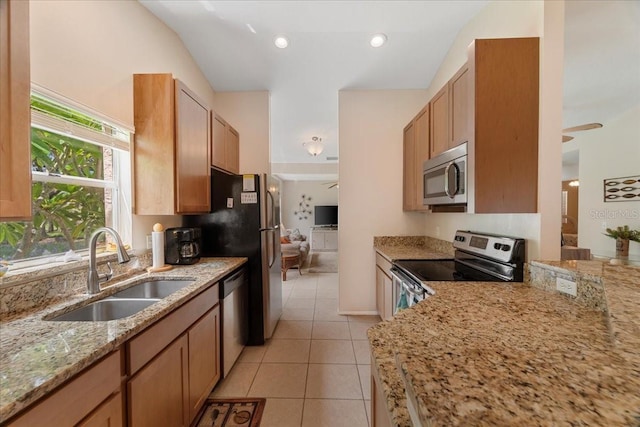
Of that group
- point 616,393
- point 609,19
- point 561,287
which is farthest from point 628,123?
point 616,393

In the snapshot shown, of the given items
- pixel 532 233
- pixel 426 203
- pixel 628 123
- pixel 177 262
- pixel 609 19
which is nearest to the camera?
pixel 532 233

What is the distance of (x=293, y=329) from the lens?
2.81 metres

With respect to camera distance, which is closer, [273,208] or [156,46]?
[156,46]

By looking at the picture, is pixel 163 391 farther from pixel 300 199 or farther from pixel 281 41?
pixel 300 199

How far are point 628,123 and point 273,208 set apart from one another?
4.40 metres

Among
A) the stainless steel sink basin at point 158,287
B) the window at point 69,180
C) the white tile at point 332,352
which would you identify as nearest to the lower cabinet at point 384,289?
the white tile at point 332,352

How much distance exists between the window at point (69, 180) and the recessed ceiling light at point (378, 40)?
232cm

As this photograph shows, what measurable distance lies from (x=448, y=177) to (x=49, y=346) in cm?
220

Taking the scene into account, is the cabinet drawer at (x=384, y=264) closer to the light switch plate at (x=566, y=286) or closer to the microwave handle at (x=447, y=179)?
the microwave handle at (x=447, y=179)

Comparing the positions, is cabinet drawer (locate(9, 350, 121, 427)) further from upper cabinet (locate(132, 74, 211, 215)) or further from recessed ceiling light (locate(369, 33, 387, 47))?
recessed ceiling light (locate(369, 33, 387, 47))

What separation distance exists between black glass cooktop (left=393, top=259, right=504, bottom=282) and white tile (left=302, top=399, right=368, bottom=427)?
102cm

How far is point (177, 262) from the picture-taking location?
2055 mm

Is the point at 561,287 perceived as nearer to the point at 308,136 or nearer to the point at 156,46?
the point at 156,46

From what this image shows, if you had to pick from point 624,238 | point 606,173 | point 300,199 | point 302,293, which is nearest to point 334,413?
point 302,293
